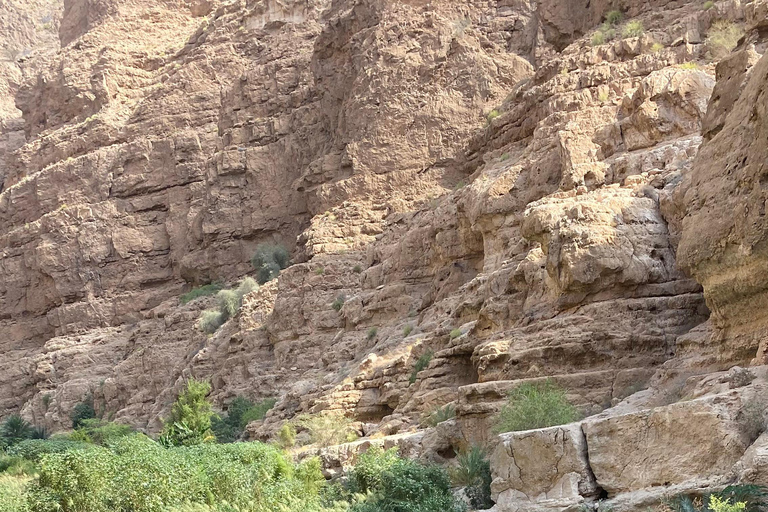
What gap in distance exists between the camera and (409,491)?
18547 millimetres

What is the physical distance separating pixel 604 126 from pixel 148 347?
22533 millimetres

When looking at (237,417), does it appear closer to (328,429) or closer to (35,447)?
Answer: (35,447)

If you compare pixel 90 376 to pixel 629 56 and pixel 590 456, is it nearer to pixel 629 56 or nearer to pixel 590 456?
pixel 629 56

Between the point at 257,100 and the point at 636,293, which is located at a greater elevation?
the point at 257,100

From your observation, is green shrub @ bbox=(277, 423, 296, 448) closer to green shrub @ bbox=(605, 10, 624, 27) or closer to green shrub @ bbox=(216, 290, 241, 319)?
green shrub @ bbox=(216, 290, 241, 319)

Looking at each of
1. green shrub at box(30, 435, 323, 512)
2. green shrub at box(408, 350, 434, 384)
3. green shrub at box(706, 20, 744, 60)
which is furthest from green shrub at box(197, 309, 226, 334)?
green shrub at box(706, 20, 744, 60)

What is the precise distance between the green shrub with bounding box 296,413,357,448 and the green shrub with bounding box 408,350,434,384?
1.63m

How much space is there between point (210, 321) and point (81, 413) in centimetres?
679

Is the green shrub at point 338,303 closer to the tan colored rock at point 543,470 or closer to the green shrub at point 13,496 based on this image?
the green shrub at point 13,496

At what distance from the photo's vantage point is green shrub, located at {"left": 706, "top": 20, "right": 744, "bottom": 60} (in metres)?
26.0

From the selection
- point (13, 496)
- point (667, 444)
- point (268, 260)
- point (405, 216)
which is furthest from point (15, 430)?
point (667, 444)

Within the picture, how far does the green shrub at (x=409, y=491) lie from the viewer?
18.1 m

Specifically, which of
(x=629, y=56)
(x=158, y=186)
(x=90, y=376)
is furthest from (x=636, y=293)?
(x=158, y=186)

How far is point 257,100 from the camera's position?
49.6m
